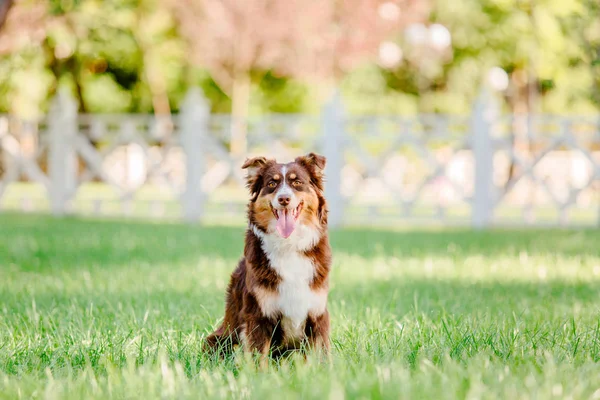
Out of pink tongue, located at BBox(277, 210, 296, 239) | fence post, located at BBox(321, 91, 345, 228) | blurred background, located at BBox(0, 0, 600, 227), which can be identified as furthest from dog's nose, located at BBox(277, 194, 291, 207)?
fence post, located at BBox(321, 91, 345, 228)

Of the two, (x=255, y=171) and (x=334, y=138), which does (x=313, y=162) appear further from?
(x=334, y=138)

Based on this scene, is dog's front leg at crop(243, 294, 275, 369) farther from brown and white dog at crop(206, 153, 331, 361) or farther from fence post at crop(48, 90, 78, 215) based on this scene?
fence post at crop(48, 90, 78, 215)

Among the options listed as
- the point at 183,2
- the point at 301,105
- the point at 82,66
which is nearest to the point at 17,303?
the point at 183,2

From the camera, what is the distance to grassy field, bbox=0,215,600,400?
3381mm

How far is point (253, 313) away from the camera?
13.4ft

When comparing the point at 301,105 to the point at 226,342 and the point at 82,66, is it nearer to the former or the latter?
the point at 82,66

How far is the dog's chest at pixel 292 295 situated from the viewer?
13.4 ft

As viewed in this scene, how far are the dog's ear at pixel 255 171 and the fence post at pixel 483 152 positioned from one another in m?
10.4

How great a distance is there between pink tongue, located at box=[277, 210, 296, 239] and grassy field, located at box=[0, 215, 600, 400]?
0.71 m

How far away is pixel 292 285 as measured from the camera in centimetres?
413

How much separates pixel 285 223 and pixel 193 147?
1126 centimetres

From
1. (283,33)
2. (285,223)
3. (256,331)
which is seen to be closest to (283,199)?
(285,223)

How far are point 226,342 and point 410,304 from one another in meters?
2.30

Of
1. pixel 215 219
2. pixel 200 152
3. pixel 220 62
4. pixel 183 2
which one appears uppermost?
pixel 183 2
